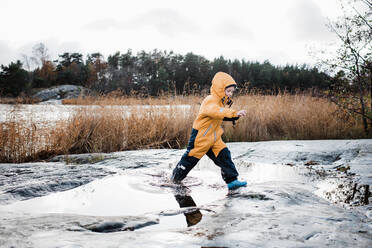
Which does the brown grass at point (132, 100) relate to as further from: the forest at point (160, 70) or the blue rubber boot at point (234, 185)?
the forest at point (160, 70)

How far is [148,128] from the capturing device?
772cm

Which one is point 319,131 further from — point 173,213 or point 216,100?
point 173,213

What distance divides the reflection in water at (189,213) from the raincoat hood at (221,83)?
52.4 inches

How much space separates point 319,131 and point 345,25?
296 centimetres

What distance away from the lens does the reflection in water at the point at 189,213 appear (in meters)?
2.43

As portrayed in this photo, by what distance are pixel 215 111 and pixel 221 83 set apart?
41 cm

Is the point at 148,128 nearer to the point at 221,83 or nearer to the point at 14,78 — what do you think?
the point at 221,83

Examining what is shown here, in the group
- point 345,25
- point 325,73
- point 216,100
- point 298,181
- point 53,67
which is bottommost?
point 298,181

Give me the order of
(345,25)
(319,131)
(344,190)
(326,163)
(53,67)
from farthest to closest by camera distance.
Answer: (53,67)
(319,131)
(345,25)
(326,163)
(344,190)

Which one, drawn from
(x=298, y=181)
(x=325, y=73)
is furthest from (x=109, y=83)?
(x=298, y=181)

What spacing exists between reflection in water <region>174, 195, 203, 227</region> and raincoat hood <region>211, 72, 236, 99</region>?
4.37ft

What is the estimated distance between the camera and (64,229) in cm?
211

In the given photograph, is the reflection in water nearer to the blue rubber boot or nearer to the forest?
the blue rubber boot

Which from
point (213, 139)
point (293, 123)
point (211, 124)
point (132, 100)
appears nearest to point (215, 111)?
point (211, 124)
